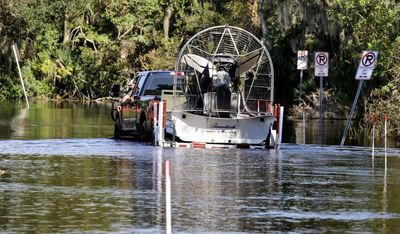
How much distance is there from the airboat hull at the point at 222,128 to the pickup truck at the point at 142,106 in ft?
5.01

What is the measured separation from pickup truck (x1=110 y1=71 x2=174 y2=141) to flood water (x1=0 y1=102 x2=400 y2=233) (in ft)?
3.14

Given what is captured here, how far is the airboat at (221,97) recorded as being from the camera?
25047 mm

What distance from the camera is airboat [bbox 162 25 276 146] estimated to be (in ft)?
82.2

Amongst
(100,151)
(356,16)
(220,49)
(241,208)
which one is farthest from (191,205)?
(356,16)

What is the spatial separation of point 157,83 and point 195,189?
12.5 meters

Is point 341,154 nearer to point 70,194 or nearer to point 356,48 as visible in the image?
point 70,194

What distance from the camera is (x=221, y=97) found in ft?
82.8

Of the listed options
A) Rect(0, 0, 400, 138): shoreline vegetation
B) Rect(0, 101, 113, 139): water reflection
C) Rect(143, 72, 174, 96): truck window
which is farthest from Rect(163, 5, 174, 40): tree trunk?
Rect(143, 72, 174, 96): truck window

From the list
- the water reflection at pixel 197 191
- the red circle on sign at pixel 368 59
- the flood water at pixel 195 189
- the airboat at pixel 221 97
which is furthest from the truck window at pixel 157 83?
the red circle on sign at pixel 368 59

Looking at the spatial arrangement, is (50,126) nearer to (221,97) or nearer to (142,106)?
(142,106)

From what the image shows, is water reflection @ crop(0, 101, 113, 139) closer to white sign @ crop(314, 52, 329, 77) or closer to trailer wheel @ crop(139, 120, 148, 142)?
trailer wheel @ crop(139, 120, 148, 142)

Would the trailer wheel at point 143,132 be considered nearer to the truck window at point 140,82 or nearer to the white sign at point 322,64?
the truck window at point 140,82

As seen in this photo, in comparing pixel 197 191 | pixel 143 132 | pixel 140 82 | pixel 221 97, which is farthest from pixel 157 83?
pixel 197 191

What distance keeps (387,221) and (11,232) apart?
430 cm
